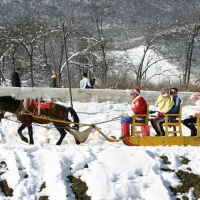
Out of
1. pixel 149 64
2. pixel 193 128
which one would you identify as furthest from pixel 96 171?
pixel 149 64

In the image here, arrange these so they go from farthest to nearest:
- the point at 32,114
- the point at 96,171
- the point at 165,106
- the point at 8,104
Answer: the point at 8,104, the point at 32,114, the point at 165,106, the point at 96,171

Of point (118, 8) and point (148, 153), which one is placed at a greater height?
point (118, 8)

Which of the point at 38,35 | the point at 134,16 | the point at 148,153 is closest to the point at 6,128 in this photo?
the point at 148,153

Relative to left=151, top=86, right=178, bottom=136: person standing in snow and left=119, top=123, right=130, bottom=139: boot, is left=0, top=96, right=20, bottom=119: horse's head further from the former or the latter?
left=151, top=86, right=178, bottom=136: person standing in snow

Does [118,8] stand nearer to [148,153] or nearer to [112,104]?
[112,104]

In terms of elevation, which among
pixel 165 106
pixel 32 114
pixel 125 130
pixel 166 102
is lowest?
pixel 125 130

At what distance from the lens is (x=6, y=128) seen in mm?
17078

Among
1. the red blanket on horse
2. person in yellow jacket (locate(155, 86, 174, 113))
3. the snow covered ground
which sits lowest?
the snow covered ground

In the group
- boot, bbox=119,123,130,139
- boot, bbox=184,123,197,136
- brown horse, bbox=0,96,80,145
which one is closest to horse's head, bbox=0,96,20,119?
brown horse, bbox=0,96,80,145

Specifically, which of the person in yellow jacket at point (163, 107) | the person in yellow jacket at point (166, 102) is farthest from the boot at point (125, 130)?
the person in yellow jacket at point (166, 102)

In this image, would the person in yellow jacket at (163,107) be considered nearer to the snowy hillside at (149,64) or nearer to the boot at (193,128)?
the boot at (193,128)

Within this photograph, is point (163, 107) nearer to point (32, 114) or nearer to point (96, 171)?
point (32, 114)

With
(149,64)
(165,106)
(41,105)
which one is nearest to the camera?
(165,106)

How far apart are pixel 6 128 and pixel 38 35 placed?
24.5m
